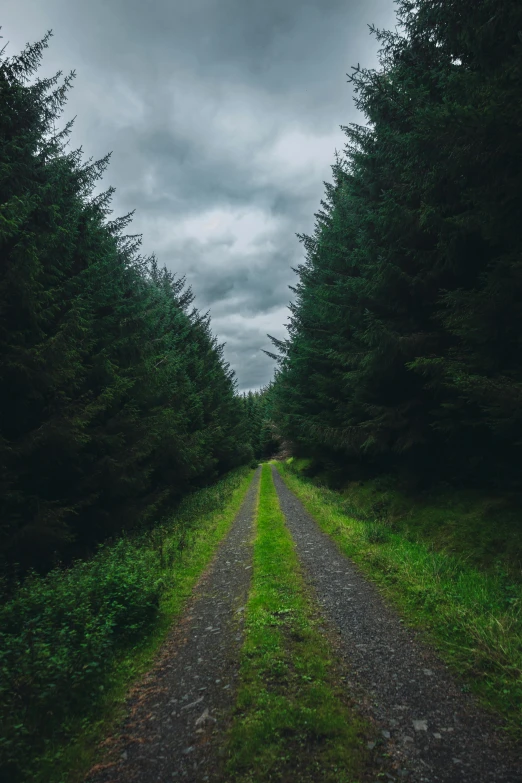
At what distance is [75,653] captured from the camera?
4.49 meters

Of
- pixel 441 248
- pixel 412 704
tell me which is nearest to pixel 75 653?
pixel 412 704

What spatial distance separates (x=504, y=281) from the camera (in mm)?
6023

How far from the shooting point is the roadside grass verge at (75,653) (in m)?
3.42

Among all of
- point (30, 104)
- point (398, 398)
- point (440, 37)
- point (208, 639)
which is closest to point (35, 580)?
point (208, 639)

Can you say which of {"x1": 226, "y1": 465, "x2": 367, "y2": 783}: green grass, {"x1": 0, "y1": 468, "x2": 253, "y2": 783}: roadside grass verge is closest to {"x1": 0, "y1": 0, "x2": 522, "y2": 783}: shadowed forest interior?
{"x1": 0, "y1": 468, "x2": 253, "y2": 783}: roadside grass verge

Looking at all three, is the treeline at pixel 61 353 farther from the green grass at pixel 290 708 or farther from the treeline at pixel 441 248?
the treeline at pixel 441 248

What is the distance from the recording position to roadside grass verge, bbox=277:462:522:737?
3.97 m

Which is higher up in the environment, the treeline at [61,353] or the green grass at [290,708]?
the treeline at [61,353]

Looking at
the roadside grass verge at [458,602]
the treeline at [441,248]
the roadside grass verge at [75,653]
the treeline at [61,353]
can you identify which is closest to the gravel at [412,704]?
the roadside grass verge at [458,602]

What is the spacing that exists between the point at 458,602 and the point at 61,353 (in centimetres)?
928

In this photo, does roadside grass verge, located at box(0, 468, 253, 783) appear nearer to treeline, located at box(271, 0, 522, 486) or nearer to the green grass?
the green grass

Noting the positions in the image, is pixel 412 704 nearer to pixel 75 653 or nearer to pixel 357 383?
pixel 75 653

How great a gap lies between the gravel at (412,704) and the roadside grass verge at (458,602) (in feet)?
0.86

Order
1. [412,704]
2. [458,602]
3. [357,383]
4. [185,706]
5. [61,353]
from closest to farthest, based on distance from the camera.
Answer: [412,704] < [185,706] < [458,602] < [61,353] < [357,383]
